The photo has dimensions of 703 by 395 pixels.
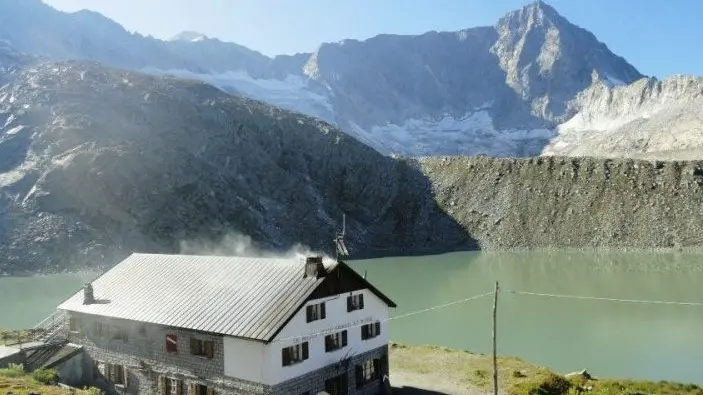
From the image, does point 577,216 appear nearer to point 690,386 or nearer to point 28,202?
point 690,386

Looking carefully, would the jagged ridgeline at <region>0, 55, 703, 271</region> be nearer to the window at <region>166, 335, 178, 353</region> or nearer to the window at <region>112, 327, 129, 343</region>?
the window at <region>112, 327, 129, 343</region>

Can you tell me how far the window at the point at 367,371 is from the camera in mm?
31203

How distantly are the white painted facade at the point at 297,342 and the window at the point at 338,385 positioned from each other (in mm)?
934

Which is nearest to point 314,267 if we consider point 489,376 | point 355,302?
point 355,302


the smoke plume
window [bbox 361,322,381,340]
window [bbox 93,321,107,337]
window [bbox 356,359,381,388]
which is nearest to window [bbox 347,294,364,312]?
window [bbox 361,322,381,340]

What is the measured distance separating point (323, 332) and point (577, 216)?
4556 inches

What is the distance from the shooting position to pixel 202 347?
93.6 ft

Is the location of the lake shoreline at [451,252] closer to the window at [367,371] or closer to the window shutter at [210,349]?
the window shutter at [210,349]

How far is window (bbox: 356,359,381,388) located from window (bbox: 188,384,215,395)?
7712 millimetres

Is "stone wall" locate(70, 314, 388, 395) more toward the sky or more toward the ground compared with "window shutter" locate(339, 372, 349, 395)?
more toward the sky

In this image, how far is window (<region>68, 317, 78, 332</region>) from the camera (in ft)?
115

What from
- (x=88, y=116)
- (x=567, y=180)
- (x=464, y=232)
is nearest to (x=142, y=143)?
(x=88, y=116)

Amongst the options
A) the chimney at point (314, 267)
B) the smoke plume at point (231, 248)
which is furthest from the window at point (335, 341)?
the smoke plume at point (231, 248)

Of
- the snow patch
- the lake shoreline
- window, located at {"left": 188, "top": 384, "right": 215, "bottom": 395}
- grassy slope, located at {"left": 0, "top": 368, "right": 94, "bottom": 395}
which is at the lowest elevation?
the lake shoreline
